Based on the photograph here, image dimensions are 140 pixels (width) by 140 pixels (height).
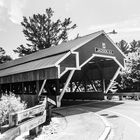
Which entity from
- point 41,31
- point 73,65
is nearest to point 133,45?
point 41,31

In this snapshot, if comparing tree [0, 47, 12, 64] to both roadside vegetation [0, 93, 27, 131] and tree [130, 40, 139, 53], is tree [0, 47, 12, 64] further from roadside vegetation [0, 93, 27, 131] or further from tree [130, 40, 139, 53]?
roadside vegetation [0, 93, 27, 131]

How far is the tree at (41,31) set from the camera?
50.1 m

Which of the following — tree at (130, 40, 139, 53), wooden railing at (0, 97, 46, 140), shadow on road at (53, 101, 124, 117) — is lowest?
shadow on road at (53, 101, 124, 117)

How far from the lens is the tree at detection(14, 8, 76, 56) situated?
164 ft

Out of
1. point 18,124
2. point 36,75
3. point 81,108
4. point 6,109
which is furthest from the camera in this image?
point 36,75

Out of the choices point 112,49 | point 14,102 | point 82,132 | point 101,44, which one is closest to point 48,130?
point 82,132

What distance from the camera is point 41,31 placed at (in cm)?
5056

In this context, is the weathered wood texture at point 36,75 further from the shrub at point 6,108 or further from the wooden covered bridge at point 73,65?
the shrub at point 6,108

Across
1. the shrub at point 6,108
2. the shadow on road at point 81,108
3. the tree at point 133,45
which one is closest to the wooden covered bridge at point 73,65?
the shadow on road at point 81,108

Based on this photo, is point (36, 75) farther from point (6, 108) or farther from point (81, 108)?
point (6, 108)

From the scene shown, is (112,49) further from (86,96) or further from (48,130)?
(48,130)

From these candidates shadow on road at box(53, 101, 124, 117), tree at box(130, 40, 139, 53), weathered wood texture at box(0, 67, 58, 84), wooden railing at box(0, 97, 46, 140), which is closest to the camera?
wooden railing at box(0, 97, 46, 140)

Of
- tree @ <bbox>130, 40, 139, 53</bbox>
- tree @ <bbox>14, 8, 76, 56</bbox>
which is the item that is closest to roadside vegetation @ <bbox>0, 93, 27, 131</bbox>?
tree @ <bbox>14, 8, 76, 56</bbox>

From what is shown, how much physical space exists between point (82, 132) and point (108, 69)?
16.2 metres
